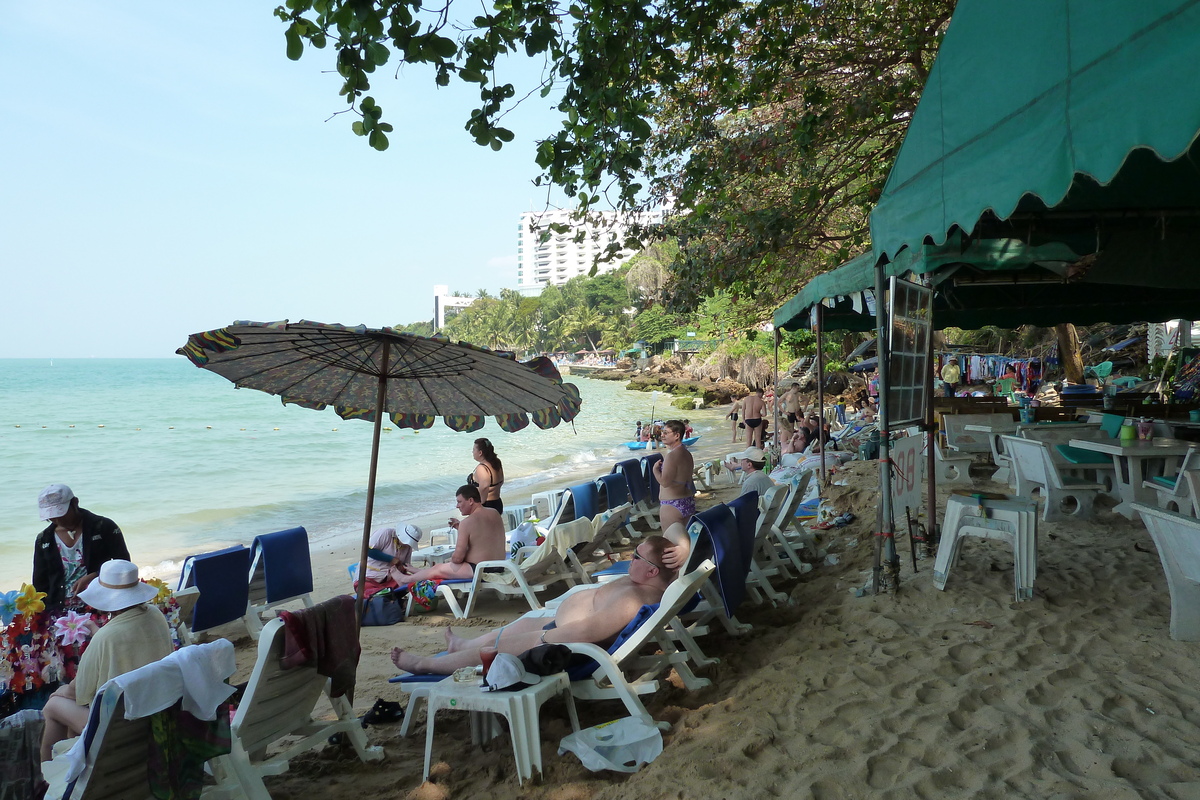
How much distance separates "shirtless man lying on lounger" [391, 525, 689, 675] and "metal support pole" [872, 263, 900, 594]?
116cm

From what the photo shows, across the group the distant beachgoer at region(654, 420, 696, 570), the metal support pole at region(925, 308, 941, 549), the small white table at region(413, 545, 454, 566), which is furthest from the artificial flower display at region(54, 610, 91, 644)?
the metal support pole at region(925, 308, 941, 549)

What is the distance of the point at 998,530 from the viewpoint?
168 inches

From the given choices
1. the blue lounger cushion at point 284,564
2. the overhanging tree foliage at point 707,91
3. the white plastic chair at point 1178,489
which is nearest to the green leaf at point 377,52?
the overhanging tree foliage at point 707,91

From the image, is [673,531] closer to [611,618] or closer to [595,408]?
[611,618]

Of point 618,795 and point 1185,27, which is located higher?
point 1185,27

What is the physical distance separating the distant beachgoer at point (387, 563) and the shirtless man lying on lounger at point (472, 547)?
168 millimetres

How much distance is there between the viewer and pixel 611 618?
150 inches

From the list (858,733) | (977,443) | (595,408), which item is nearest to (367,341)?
(858,733)

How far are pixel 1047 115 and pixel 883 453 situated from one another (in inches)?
87.4

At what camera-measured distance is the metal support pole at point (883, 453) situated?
4316 mm

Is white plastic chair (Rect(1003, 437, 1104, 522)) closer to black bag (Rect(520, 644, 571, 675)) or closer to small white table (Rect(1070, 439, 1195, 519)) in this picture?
small white table (Rect(1070, 439, 1195, 519))

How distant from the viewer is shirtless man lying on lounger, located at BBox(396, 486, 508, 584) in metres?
6.21

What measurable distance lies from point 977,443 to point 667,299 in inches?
168

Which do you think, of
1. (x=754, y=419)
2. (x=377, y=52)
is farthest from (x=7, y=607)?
(x=754, y=419)
